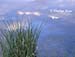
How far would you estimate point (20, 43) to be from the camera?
3.37 metres

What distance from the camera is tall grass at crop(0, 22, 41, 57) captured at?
3.36 m

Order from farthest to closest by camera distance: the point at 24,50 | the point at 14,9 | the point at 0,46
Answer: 1. the point at 14,9
2. the point at 0,46
3. the point at 24,50

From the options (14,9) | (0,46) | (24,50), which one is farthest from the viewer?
(14,9)

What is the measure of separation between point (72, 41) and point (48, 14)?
511 mm

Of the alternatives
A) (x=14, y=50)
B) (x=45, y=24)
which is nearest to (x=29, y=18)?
(x=45, y=24)

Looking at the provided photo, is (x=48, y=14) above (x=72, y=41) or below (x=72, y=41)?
above

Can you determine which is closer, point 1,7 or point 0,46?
point 0,46

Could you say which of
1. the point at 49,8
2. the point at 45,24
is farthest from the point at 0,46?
the point at 49,8

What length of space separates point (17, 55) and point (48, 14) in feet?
4.34

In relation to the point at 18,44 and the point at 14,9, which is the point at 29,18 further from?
the point at 18,44

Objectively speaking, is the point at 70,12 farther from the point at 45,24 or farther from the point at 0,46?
the point at 0,46

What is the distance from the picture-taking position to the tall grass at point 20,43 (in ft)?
11.0

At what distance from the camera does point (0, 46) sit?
3.72 m

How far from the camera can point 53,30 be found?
14.8 ft
